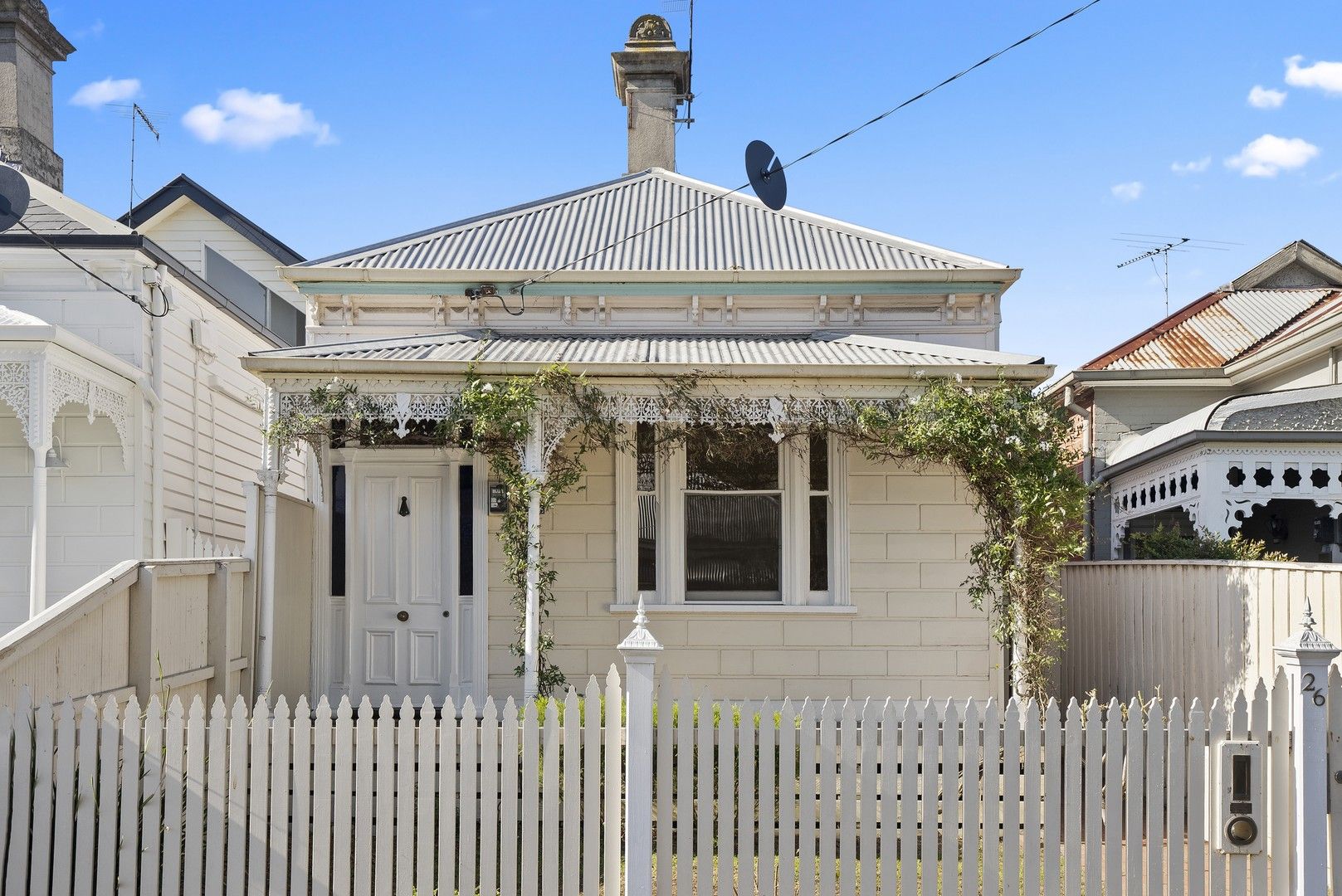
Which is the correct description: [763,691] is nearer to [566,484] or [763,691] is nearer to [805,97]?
[566,484]

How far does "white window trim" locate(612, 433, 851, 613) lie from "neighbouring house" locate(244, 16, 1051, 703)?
0.02m

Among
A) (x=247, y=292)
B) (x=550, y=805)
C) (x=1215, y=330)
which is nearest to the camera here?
(x=550, y=805)

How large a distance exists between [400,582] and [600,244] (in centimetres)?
390

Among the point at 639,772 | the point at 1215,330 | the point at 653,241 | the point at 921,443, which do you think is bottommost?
the point at 639,772

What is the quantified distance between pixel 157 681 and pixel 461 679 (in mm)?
3277

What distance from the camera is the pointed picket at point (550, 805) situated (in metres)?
5.57

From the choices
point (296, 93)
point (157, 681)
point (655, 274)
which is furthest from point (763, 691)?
point (296, 93)

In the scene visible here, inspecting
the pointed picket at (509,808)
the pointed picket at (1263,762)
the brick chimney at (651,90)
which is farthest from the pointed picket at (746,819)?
the brick chimney at (651,90)

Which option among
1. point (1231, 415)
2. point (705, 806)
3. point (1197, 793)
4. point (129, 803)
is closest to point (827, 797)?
point (705, 806)

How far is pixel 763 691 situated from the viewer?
411 inches

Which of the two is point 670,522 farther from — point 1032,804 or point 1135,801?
point 1135,801

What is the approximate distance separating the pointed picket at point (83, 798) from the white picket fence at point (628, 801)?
0.03 ft

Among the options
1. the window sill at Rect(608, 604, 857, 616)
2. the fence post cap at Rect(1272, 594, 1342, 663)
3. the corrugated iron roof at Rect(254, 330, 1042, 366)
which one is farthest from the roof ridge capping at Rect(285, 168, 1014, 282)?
the fence post cap at Rect(1272, 594, 1342, 663)

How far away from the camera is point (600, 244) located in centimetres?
1217
